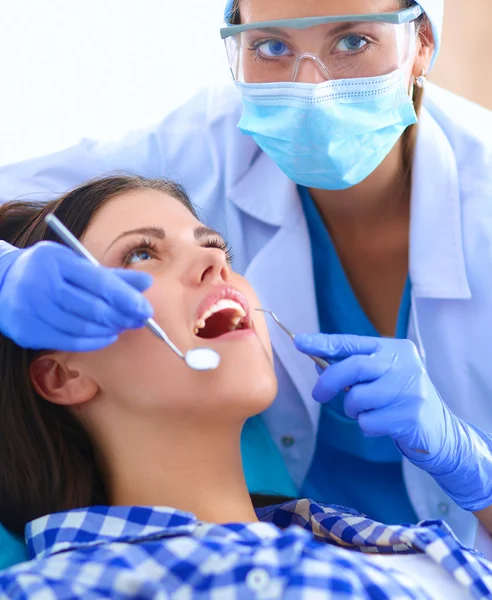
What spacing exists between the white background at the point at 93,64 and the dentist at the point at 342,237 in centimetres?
43

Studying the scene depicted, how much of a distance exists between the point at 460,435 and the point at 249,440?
2.02ft

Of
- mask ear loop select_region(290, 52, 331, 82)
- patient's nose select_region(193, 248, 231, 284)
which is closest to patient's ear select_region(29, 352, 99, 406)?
patient's nose select_region(193, 248, 231, 284)

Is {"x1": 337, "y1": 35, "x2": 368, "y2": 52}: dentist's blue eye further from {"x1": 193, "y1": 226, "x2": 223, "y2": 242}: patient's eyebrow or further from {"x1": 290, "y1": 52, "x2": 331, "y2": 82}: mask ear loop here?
{"x1": 193, "y1": 226, "x2": 223, "y2": 242}: patient's eyebrow

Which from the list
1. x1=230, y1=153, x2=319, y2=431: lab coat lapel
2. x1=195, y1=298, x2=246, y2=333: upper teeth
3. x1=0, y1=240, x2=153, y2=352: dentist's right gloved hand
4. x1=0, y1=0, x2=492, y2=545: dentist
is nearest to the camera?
x1=0, y1=240, x2=153, y2=352: dentist's right gloved hand

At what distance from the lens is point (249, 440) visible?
1.99 metres

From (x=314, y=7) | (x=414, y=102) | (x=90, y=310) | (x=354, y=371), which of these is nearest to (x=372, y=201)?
(x=414, y=102)

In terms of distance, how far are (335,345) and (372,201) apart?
0.60 metres

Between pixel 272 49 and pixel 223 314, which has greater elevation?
pixel 272 49

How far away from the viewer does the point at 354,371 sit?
1.43 m

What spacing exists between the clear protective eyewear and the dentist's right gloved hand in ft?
2.15

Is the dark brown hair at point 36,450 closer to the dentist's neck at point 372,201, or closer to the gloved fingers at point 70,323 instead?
the gloved fingers at point 70,323

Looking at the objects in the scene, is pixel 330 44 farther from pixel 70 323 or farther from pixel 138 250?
pixel 70 323

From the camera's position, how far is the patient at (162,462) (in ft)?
3.83

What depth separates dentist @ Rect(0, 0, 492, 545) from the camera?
1.45 metres
